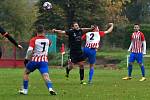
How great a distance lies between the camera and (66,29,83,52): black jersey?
2194cm

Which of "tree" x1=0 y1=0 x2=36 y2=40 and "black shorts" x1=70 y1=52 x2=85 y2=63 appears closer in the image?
"black shorts" x1=70 y1=52 x2=85 y2=63

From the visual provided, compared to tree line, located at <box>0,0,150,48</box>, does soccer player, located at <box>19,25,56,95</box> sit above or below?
above

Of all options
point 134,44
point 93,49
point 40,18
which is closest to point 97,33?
point 93,49

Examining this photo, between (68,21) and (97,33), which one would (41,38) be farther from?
(68,21)

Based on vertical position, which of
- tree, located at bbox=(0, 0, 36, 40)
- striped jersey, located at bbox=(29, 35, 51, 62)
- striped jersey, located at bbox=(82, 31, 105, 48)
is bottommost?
tree, located at bbox=(0, 0, 36, 40)

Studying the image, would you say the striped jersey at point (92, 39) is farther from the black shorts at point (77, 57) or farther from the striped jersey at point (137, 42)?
the striped jersey at point (137, 42)

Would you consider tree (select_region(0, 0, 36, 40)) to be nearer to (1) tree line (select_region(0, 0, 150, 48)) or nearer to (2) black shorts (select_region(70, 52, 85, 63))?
(1) tree line (select_region(0, 0, 150, 48))

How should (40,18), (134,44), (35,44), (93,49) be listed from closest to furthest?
(35,44) < (93,49) < (134,44) < (40,18)

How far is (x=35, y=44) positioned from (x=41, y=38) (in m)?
0.24

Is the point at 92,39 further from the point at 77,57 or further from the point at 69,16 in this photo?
the point at 69,16

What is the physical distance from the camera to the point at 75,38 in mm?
22016

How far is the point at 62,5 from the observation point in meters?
66.9

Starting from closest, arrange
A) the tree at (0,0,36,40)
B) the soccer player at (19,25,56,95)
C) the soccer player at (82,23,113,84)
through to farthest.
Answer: the soccer player at (19,25,56,95) < the soccer player at (82,23,113,84) < the tree at (0,0,36,40)

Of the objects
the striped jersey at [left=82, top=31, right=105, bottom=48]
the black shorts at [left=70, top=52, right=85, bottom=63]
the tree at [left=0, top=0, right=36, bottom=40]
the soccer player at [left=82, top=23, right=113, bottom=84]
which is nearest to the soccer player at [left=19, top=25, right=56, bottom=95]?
the black shorts at [left=70, top=52, right=85, bottom=63]
